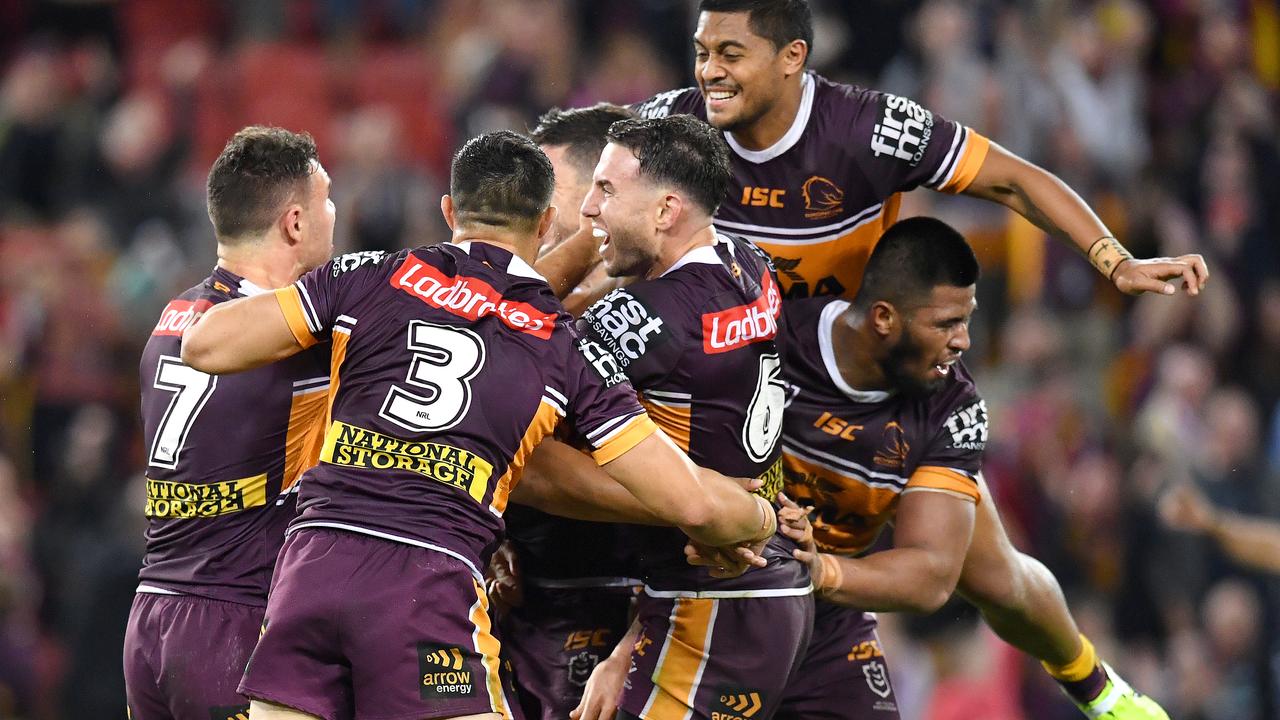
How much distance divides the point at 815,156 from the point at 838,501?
1347 mm

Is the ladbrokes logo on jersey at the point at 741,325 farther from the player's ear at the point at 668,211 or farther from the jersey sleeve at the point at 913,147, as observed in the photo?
the jersey sleeve at the point at 913,147

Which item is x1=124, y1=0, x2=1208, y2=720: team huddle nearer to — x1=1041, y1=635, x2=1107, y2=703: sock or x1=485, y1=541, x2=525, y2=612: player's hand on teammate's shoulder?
x1=485, y1=541, x2=525, y2=612: player's hand on teammate's shoulder

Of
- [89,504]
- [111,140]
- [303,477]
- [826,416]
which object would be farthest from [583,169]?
[111,140]

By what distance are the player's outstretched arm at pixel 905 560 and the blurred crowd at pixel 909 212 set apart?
3771mm

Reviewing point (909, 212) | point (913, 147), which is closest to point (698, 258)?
point (913, 147)

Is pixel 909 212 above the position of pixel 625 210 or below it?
below

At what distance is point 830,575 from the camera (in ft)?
20.0

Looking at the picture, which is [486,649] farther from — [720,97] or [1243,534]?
[1243,534]

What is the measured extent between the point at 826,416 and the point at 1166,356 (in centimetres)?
604

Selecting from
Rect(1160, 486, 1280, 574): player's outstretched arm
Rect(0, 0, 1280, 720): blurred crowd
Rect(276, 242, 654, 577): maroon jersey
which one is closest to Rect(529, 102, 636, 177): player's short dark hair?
Rect(276, 242, 654, 577): maroon jersey

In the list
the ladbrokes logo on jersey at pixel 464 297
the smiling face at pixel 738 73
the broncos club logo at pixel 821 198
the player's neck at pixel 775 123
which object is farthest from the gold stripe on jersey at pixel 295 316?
the broncos club logo at pixel 821 198

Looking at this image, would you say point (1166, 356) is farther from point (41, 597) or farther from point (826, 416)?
point (41, 597)

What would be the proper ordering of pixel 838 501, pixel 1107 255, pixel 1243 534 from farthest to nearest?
pixel 1243 534 → pixel 838 501 → pixel 1107 255

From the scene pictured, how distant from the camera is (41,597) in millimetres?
11133
